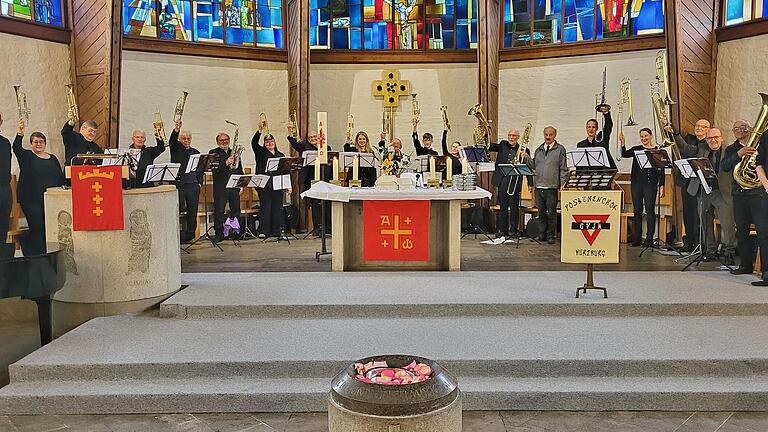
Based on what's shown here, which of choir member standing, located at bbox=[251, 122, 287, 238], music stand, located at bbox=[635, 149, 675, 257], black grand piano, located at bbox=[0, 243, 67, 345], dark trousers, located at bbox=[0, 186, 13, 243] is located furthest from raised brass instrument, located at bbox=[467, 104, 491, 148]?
black grand piano, located at bbox=[0, 243, 67, 345]

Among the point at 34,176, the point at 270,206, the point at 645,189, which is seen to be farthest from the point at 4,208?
the point at 645,189

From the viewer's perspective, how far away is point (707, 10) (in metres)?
10.1

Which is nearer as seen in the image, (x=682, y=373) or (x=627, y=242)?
(x=682, y=373)

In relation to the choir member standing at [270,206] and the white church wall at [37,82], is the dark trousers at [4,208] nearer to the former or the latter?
the white church wall at [37,82]

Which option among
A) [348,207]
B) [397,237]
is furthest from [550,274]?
[348,207]

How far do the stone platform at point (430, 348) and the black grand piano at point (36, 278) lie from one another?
0.93ft

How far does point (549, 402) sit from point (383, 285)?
248 centimetres

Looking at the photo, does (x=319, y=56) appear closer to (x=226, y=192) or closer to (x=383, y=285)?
(x=226, y=192)

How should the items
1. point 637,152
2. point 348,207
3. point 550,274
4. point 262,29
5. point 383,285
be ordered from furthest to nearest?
1. point 262,29
2. point 637,152
3. point 348,207
4. point 550,274
5. point 383,285

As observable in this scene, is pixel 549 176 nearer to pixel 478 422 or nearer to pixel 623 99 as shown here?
pixel 623 99

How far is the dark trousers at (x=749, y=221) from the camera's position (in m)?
6.77

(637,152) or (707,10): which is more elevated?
(707,10)

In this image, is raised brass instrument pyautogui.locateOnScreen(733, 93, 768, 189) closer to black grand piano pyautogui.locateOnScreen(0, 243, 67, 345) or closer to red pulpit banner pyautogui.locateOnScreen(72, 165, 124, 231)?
red pulpit banner pyautogui.locateOnScreen(72, 165, 124, 231)

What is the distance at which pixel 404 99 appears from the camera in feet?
42.1
